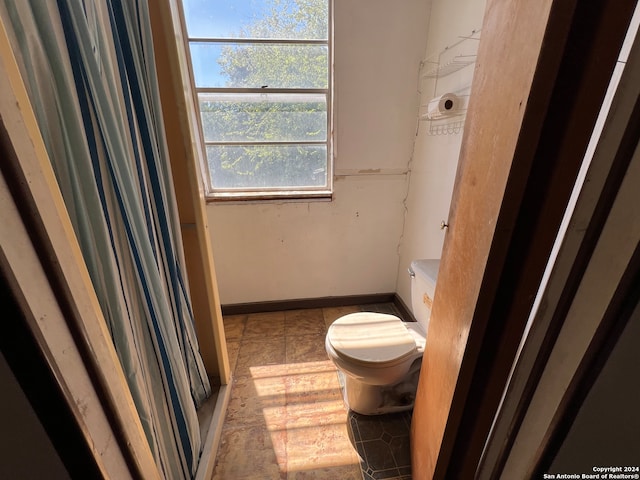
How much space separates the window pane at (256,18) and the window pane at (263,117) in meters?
0.33

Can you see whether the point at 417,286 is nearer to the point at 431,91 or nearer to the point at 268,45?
the point at 431,91

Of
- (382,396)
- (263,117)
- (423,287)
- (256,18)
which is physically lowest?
(382,396)

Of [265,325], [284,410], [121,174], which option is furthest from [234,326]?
[121,174]

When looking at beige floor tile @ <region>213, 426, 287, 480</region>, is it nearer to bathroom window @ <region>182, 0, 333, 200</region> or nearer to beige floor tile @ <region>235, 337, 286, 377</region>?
beige floor tile @ <region>235, 337, 286, 377</region>

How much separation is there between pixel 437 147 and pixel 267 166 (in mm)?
1088

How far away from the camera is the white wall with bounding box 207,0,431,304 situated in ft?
5.23

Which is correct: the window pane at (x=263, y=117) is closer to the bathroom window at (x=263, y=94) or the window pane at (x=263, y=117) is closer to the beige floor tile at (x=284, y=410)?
the bathroom window at (x=263, y=94)

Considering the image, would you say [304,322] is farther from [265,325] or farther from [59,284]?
[59,284]

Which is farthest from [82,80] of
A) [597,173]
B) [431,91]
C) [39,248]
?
[431,91]

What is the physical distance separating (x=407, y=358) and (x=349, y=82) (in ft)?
5.14

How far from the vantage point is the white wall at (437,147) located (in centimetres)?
127

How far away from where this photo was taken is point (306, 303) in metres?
2.18

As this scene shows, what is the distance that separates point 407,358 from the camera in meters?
1.16

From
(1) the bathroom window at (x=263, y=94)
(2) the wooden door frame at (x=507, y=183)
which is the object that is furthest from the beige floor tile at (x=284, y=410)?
(1) the bathroom window at (x=263, y=94)
